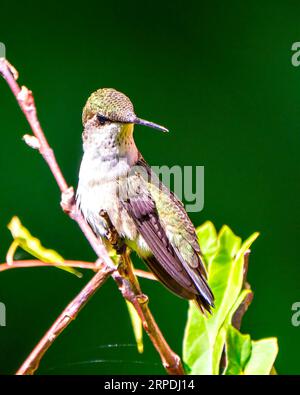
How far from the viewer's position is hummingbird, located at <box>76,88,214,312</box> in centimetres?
158

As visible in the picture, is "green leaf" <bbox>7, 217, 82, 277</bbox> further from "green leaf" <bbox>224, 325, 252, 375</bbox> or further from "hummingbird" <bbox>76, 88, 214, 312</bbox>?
"hummingbird" <bbox>76, 88, 214, 312</bbox>

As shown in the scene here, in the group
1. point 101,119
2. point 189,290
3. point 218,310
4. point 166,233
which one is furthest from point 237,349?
point 101,119

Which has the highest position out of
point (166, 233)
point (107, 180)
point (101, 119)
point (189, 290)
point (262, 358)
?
point (101, 119)

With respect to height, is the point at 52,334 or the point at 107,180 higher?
the point at 107,180

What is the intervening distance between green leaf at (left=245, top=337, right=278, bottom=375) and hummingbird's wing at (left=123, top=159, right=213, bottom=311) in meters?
0.33

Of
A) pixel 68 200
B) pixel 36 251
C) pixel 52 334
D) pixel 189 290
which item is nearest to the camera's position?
pixel 52 334

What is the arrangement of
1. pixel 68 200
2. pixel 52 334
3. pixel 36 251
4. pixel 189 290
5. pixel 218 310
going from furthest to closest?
pixel 189 290 < pixel 218 310 < pixel 36 251 < pixel 68 200 < pixel 52 334

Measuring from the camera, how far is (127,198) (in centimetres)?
167

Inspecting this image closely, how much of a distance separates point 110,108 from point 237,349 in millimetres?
641

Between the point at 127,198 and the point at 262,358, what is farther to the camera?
the point at 127,198

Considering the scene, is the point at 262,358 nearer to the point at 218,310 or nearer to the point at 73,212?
the point at 218,310

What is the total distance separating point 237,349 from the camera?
1.10 metres
